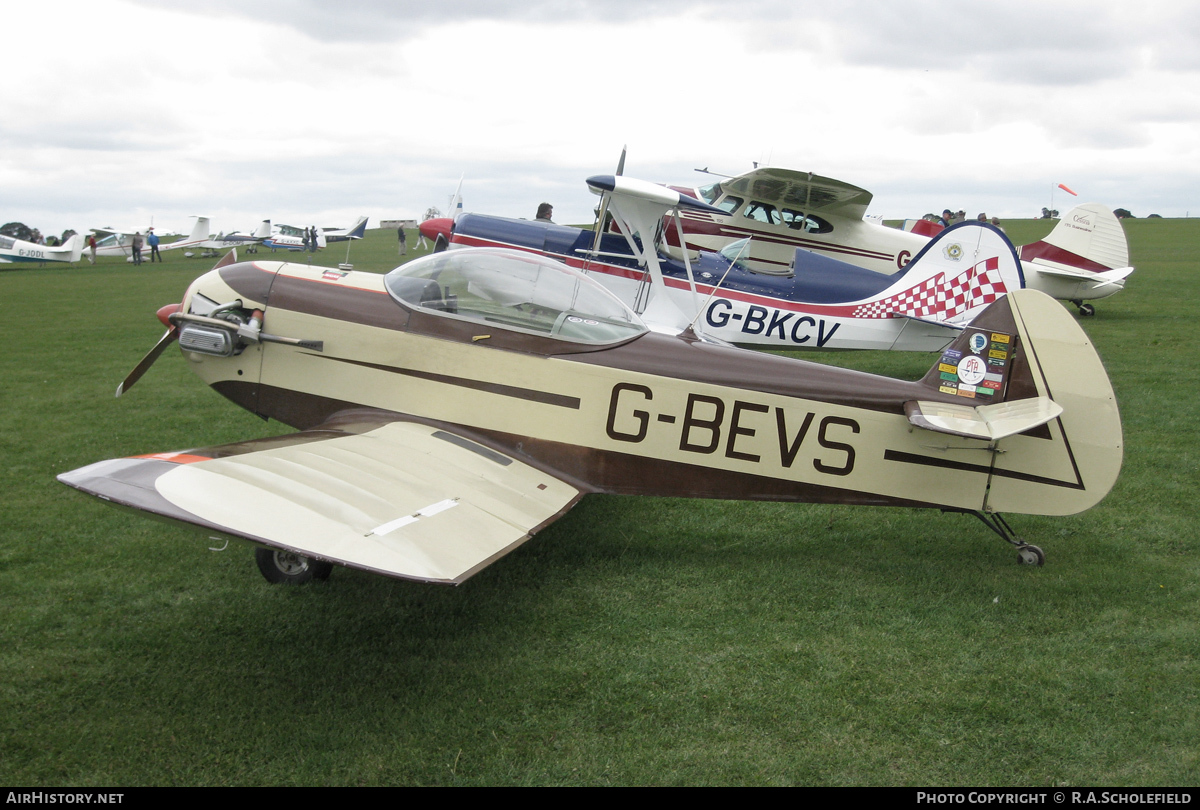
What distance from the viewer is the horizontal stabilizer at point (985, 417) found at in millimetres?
4055

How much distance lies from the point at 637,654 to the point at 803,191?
28.3ft

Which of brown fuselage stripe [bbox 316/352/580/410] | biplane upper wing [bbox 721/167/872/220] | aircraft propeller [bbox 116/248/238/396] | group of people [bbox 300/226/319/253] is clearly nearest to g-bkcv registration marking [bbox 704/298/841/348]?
biplane upper wing [bbox 721/167/872/220]

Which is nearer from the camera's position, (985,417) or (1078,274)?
(985,417)

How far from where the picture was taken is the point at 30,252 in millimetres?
31609

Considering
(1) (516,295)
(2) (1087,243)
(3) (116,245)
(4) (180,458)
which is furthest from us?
(3) (116,245)

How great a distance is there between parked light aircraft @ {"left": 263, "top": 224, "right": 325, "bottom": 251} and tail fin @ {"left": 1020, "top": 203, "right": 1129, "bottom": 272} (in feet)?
116

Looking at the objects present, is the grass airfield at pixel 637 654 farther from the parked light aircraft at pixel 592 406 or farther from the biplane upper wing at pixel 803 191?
the biplane upper wing at pixel 803 191

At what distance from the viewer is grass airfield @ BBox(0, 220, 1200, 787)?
302 cm


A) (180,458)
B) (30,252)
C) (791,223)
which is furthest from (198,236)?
(180,458)

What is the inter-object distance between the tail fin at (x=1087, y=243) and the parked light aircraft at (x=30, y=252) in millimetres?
34446

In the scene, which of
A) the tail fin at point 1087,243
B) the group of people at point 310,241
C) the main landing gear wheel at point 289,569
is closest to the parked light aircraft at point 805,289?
the main landing gear wheel at point 289,569

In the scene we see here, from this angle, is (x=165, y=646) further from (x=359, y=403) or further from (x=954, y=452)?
(x=954, y=452)

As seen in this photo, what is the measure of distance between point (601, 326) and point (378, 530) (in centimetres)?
204

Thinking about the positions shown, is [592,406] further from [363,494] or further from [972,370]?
[972,370]
